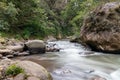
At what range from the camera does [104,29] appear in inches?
741

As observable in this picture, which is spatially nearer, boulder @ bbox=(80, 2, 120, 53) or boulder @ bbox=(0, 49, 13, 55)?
boulder @ bbox=(0, 49, 13, 55)

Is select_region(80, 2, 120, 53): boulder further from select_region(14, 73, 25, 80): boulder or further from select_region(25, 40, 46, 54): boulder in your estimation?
select_region(14, 73, 25, 80): boulder

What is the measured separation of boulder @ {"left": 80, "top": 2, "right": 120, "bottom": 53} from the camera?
17.9 metres

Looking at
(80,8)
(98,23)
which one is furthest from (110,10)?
(80,8)

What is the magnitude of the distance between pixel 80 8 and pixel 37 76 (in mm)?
42329

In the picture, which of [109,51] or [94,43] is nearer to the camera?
[109,51]

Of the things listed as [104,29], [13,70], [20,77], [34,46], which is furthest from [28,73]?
[104,29]

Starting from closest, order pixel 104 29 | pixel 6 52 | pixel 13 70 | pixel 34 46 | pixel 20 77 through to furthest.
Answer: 1. pixel 20 77
2. pixel 13 70
3. pixel 6 52
4. pixel 34 46
5. pixel 104 29

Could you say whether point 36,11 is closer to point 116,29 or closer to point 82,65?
point 116,29

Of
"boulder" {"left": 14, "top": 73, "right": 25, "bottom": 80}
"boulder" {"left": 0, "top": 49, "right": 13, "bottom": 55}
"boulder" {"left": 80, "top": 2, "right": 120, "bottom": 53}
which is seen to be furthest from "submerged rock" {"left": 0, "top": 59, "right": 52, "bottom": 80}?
"boulder" {"left": 80, "top": 2, "right": 120, "bottom": 53}

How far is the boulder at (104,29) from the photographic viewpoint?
17.9 metres

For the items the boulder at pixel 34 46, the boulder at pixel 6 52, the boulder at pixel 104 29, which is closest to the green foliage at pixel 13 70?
the boulder at pixel 6 52

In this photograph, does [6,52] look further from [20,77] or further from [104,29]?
[104,29]

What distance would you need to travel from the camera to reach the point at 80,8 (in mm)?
50000
